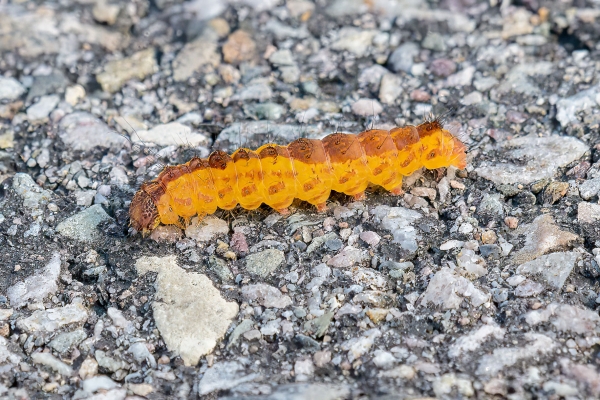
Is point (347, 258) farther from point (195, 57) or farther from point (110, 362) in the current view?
point (195, 57)

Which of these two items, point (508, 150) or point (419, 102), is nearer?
point (508, 150)

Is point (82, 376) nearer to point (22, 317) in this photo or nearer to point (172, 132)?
Result: point (22, 317)

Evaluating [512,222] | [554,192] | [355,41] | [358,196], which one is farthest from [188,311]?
[355,41]

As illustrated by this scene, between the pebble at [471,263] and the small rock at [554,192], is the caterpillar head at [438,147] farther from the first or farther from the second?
the pebble at [471,263]

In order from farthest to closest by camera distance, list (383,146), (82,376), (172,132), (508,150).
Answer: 1. (172,132)
2. (508,150)
3. (383,146)
4. (82,376)

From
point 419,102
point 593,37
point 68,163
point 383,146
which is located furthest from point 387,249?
point 593,37

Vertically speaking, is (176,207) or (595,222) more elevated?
(595,222)

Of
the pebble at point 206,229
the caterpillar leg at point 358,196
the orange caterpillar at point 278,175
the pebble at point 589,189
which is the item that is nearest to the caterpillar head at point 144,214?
the orange caterpillar at point 278,175
